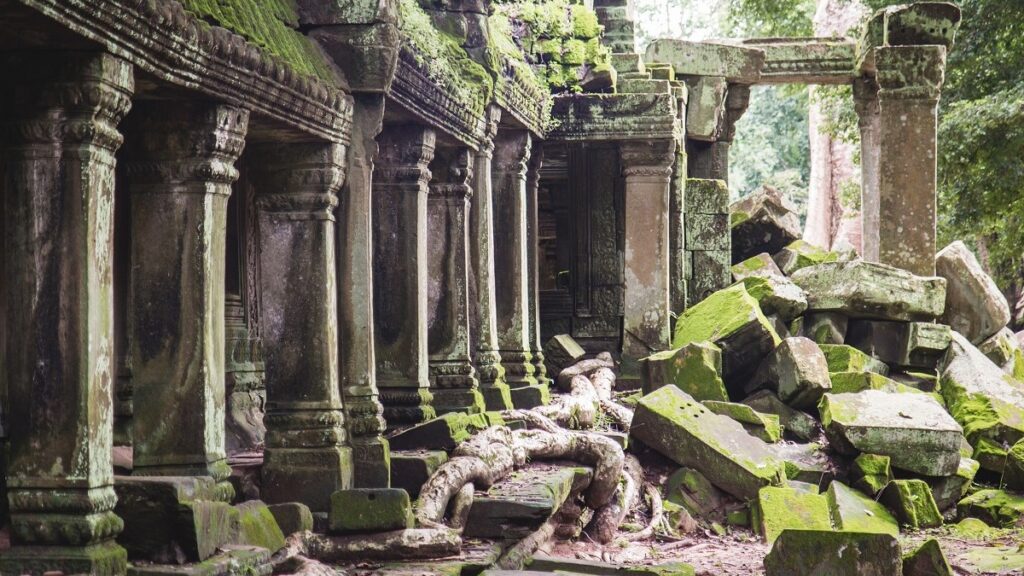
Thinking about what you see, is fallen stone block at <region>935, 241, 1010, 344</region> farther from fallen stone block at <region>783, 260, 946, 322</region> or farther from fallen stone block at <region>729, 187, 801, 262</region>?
fallen stone block at <region>729, 187, 801, 262</region>

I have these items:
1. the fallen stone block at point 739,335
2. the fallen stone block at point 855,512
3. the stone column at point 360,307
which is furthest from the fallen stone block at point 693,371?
the stone column at point 360,307

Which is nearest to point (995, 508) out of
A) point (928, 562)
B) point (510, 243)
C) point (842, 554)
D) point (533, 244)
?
point (928, 562)

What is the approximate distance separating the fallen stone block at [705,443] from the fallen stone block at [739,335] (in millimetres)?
1571

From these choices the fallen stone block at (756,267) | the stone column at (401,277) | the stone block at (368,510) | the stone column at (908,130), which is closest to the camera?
the stone block at (368,510)

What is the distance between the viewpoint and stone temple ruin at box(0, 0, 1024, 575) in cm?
511

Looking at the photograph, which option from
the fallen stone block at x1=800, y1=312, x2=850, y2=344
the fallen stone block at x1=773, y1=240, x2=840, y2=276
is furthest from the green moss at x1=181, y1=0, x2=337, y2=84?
the fallen stone block at x1=773, y1=240, x2=840, y2=276

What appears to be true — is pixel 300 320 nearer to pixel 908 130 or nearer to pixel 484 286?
pixel 484 286

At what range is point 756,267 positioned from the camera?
52.6 feet

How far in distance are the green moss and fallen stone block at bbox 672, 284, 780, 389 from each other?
6.15 m

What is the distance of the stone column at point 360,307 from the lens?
771 cm

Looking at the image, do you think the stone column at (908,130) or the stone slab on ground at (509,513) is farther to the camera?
the stone column at (908,130)

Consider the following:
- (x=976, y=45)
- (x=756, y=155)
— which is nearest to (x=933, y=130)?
(x=976, y=45)

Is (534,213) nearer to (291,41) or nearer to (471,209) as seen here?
(471,209)

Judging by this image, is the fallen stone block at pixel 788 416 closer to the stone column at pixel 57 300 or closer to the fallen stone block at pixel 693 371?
the fallen stone block at pixel 693 371
